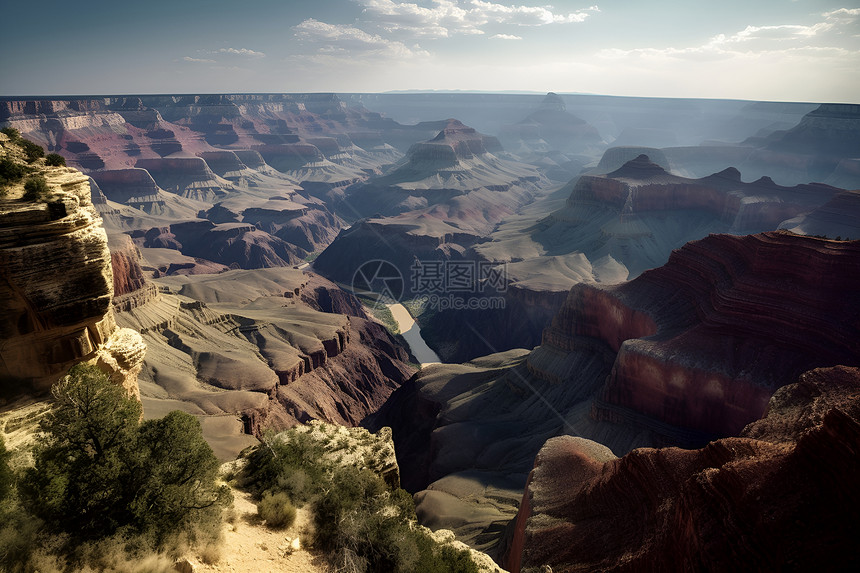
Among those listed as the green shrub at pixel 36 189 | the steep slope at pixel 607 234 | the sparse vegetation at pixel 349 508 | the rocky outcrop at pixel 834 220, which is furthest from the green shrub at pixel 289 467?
the rocky outcrop at pixel 834 220

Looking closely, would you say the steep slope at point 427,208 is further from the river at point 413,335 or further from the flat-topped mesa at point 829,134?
the flat-topped mesa at point 829,134

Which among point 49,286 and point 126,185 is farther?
point 126,185

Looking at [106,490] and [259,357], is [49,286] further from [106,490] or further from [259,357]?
[259,357]

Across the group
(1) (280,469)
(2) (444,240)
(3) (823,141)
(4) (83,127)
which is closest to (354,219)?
(2) (444,240)

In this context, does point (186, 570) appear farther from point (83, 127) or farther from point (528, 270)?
point (83, 127)

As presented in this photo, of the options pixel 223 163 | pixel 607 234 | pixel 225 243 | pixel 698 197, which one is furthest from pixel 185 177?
pixel 698 197

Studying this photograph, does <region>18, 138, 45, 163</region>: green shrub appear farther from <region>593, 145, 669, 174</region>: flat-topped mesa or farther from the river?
<region>593, 145, 669, 174</region>: flat-topped mesa
